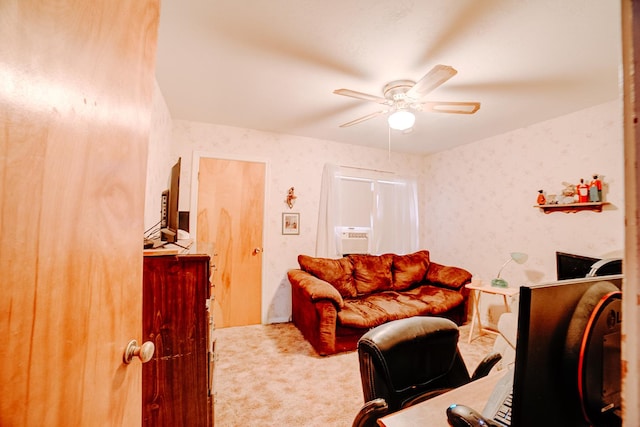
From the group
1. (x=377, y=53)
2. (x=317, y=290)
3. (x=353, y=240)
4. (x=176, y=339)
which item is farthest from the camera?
(x=353, y=240)

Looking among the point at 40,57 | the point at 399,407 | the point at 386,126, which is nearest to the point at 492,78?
the point at 386,126

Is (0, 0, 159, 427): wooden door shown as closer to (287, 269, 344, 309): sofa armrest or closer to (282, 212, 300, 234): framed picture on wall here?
(287, 269, 344, 309): sofa armrest

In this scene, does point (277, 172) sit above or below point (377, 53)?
below

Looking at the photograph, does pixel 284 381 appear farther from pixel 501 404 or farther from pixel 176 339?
pixel 501 404

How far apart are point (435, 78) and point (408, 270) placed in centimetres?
283

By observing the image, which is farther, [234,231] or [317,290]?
[234,231]

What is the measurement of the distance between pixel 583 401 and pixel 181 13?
2.33 m

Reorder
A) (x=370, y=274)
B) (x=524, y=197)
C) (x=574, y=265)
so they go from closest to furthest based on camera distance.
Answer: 1. (x=574, y=265)
2. (x=524, y=197)
3. (x=370, y=274)

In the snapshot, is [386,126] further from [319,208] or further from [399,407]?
[399,407]

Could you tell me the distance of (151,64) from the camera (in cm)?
82

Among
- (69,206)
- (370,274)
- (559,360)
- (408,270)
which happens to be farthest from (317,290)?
(69,206)

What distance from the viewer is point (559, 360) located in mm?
552

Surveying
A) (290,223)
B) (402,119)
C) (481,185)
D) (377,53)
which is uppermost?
(377,53)

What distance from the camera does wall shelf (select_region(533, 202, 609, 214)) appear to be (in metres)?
2.65
